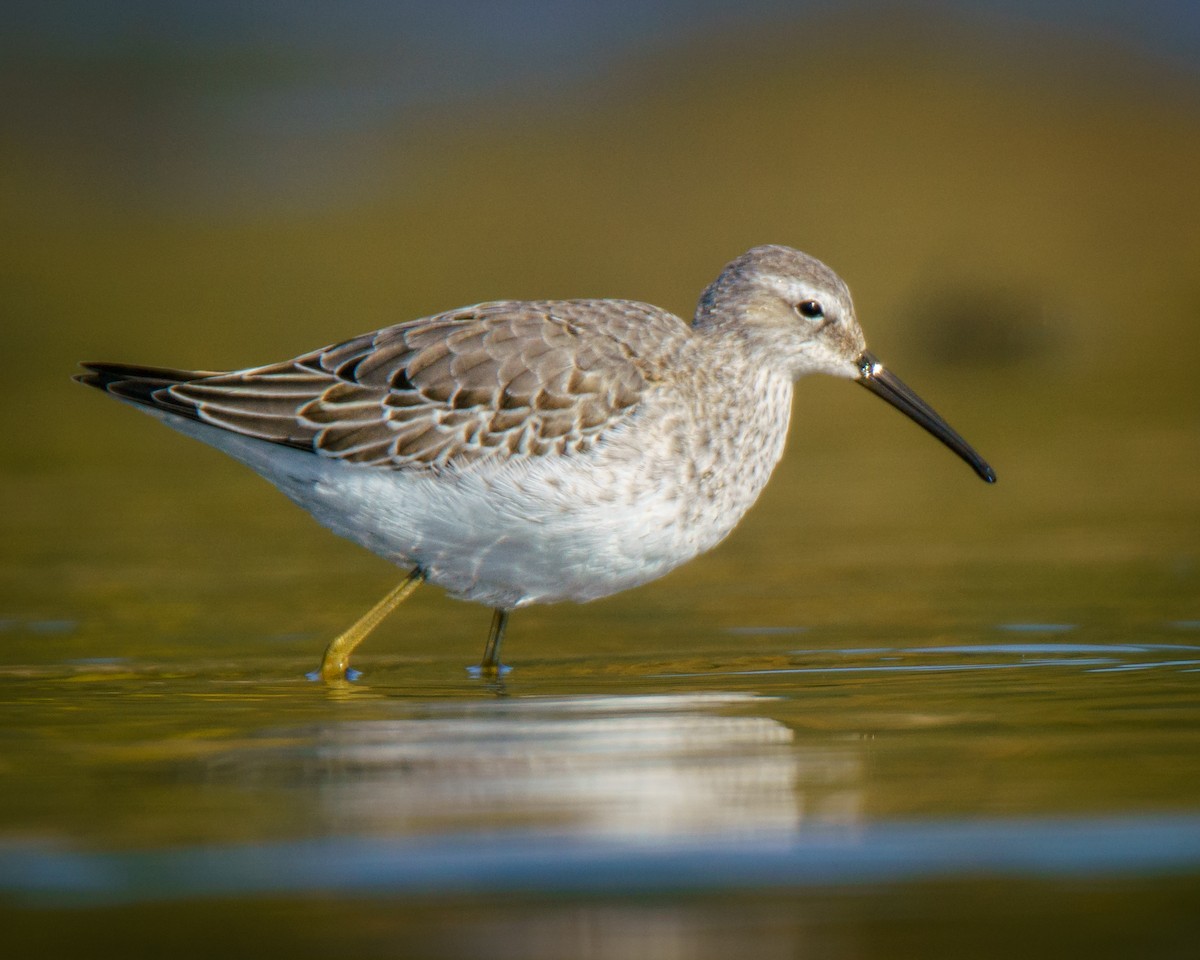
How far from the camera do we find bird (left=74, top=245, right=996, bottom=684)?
7969mm

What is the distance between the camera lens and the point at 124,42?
40.1m

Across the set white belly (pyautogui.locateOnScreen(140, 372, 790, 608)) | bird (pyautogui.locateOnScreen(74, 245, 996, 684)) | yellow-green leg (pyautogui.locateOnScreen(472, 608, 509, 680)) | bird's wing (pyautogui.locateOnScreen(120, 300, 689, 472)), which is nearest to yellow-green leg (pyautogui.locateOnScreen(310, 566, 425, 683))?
bird (pyautogui.locateOnScreen(74, 245, 996, 684))

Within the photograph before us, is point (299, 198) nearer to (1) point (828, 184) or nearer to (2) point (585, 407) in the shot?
(1) point (828, 184)

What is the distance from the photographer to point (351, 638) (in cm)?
838

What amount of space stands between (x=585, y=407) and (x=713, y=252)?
59.2ft

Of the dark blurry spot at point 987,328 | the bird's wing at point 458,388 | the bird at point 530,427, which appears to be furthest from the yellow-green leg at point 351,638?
the dark blurry spot at point 987,328

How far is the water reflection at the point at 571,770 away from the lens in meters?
5.45

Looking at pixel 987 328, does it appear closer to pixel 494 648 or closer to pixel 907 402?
pixel 907 402

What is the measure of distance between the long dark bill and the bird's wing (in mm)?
929

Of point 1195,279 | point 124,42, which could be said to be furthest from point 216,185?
point 1195,279

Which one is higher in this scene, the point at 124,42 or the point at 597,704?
the point at 124,42

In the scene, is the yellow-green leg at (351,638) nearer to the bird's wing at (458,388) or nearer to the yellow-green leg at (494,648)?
the yellow-green leg at (494,648)

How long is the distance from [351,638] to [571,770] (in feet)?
8.38

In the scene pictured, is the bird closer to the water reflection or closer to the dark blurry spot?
the water reflection
